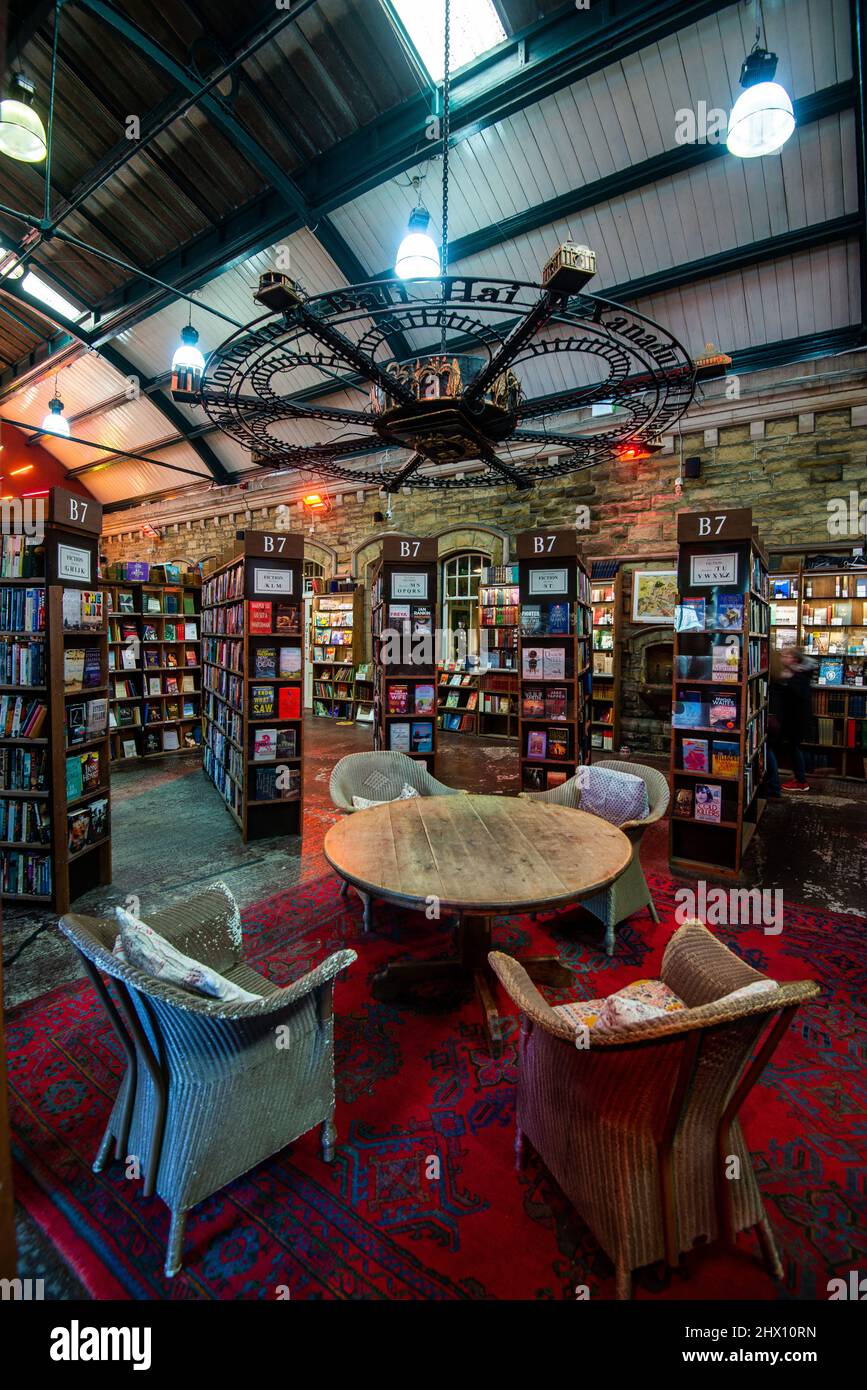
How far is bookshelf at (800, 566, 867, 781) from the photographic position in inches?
250

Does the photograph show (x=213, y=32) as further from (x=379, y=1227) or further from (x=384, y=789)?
(x=379, y=1227)

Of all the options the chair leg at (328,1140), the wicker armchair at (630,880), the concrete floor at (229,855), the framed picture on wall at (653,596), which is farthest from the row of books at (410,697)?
the framed picture on wall at (653,596)

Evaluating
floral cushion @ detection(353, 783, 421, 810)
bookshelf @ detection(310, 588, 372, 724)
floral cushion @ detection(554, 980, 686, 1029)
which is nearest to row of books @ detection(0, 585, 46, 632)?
floral cushion @ detection(353, 783, 421, 810)

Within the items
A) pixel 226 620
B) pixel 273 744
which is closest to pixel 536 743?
pixel 273 744

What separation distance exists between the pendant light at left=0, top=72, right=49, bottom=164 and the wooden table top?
15.6 ft

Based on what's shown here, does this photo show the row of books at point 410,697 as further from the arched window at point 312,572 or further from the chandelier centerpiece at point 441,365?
the arched window at point 312,572

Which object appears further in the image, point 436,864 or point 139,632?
point 139,632

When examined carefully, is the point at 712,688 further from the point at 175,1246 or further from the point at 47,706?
the point at 47,706

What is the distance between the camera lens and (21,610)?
10.7 ft

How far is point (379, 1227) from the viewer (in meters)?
1.59

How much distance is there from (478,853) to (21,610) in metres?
2.92

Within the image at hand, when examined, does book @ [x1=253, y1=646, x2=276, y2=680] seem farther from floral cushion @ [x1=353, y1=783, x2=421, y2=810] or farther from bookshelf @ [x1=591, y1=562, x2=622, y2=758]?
bookshelf @ [x1=591, y1=562, x2=622, y2=758]

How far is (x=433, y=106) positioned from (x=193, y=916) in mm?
6177
